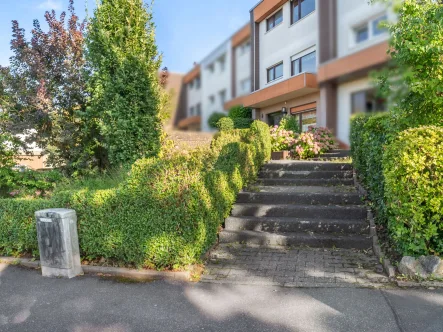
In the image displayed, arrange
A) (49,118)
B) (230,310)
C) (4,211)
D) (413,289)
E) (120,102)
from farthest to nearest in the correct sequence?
(49,118) → (120,102) → (4,211) → (413,289) → (230,310)

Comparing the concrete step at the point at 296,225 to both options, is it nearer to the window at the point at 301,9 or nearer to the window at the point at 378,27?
the window at the point at 378,27

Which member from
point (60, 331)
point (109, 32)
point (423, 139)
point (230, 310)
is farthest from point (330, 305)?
point (109, 32)

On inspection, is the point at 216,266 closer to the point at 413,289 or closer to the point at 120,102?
the point at 413,289

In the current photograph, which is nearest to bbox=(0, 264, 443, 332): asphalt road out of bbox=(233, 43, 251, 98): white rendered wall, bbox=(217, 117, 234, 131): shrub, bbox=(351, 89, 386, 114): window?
bbox=(217, 117, 234, 131): shrub

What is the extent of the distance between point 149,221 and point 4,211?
237 centimetres

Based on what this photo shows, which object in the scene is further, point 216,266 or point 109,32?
point 109,32

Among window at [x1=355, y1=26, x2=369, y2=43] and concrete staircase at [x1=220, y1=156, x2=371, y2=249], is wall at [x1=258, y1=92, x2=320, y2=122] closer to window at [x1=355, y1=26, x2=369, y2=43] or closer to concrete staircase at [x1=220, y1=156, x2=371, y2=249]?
window at [x1=355, y1=26, x2=369, y2=43]

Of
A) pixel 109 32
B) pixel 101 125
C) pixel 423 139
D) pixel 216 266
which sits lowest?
pixel 216 266

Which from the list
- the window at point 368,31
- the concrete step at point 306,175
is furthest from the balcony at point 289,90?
the window at point 368,31

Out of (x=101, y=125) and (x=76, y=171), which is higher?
(x=101, y=125)

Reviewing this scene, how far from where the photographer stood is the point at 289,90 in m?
12.0

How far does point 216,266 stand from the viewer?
12.9 ft

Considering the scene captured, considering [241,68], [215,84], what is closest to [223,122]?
[215,84]

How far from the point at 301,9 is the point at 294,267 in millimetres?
11369
